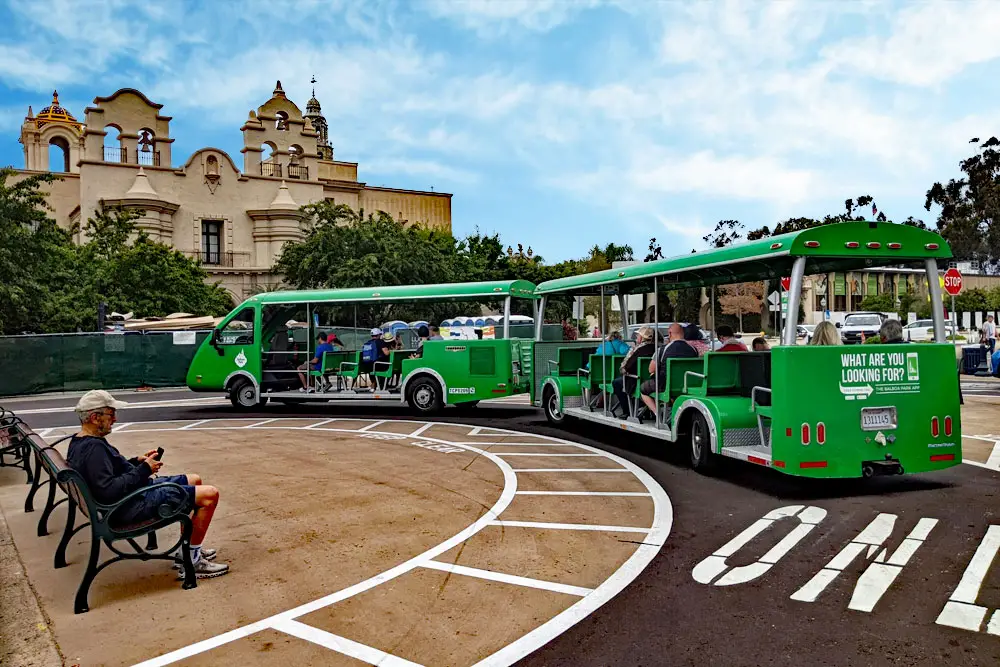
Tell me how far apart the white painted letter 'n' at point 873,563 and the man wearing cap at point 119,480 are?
4.04 metres

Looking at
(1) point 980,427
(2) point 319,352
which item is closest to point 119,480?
(2) point 319,352

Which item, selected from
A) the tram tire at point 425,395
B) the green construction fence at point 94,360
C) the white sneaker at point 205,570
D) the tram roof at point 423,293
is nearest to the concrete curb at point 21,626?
the white sneaker at point 205,570

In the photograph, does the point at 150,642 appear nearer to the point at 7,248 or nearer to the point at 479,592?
the point at 479,592

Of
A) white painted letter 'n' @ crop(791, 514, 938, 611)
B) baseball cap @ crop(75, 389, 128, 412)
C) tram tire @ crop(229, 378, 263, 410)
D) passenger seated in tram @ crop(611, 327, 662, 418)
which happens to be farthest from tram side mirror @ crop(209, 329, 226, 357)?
white painted letter 'n' @ crop(791, 514, 938, 611)

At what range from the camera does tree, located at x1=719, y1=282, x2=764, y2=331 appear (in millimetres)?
10445

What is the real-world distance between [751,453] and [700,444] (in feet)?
3.63

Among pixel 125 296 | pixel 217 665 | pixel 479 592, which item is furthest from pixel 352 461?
pixel 125 296

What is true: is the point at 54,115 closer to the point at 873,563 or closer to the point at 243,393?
the point at 243,393

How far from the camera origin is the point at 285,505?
27.2 feet

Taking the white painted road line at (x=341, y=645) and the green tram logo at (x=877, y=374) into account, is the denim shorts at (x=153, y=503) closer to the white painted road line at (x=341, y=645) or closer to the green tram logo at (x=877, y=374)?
the white painted road line at (x=341, y=645)

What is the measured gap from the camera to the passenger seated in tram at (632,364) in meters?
11.5

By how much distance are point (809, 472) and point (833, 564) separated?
215cm

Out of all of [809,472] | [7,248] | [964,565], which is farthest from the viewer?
[7,248]

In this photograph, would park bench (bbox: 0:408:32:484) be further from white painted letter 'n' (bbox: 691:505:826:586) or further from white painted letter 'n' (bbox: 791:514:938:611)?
white painted letter 'n' (bbox: 791:514:938:611)
